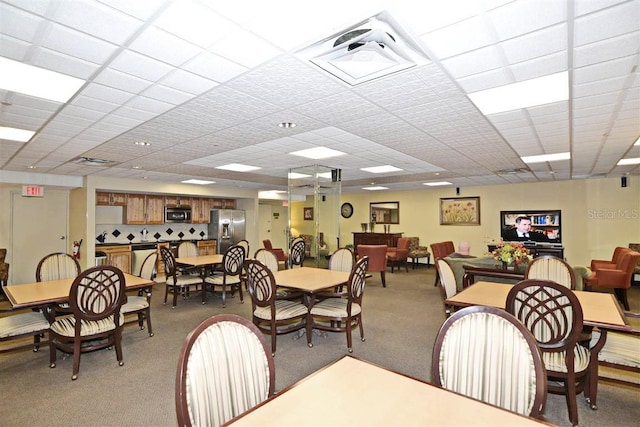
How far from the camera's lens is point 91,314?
311 cm

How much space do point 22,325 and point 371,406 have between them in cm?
363

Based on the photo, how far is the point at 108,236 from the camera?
796cm

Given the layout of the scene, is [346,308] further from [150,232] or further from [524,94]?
[150,232]

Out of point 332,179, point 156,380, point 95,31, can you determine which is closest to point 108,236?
point 332,179

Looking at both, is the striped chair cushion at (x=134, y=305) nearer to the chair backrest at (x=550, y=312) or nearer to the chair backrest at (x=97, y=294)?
the chair backrest at (x=97, y=294)

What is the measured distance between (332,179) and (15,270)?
24.7 ft

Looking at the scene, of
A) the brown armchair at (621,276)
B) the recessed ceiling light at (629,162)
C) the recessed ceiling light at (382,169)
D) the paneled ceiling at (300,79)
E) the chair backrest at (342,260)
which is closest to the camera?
the paneled ceiling at (300,79)

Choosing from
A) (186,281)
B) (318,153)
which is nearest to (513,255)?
(318,153)

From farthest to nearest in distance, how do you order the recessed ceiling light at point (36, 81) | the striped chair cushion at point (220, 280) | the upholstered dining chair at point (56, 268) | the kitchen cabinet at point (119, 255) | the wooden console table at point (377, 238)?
the wooden console table at point (377, 238) → the kitchen cabinet at point (119, 255) → the striped chair cushion at point (220, 280) → the upholstered dining chair at point (56, 268) → the recessed ceiling light at point (36, 81)

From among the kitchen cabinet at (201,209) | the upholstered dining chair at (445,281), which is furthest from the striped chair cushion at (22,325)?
the kitchen cabinet at (201,209)

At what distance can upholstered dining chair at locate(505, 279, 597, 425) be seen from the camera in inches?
88.0

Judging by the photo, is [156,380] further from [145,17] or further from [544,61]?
[544,61]

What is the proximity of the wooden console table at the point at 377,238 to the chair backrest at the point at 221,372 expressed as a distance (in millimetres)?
8865

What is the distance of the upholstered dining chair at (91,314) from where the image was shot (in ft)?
9.99
